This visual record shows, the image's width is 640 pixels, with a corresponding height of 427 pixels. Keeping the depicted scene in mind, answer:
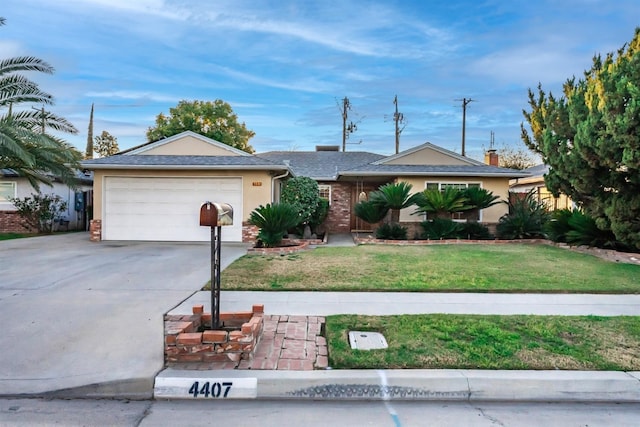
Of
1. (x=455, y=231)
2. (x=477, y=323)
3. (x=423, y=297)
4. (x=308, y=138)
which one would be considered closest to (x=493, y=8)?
(x=455, y=231)

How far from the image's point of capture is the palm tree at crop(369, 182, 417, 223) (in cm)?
1481

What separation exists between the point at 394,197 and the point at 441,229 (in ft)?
7.07

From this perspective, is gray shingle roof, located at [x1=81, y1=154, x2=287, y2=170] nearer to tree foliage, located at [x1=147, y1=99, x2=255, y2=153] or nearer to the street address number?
the street address number

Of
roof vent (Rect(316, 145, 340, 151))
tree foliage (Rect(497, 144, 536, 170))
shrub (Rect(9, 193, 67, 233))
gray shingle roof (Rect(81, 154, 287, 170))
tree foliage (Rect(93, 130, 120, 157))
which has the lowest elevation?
shrub (Rect(9, 193, 67, 233))

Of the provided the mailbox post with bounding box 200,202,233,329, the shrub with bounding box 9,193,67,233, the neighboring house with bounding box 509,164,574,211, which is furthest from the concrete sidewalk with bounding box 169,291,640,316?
the shrub with bounding box 9,193,67,233

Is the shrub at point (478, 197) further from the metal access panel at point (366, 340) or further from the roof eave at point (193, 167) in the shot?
the metal access panel at point (366, 340)

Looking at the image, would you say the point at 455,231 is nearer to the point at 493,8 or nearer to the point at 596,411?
the point at 493,8

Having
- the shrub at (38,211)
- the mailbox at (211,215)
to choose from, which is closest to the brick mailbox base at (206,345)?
the mailbox at (211,215)

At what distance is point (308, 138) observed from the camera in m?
34.2

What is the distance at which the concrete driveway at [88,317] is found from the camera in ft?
12.2

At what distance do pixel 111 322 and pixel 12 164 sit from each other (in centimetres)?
1263

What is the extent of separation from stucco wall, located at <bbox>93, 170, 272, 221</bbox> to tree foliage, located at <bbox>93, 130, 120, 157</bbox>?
109 feet

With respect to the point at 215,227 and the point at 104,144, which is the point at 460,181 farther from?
the point at 104,144

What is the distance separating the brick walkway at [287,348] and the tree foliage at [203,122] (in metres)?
29.5
